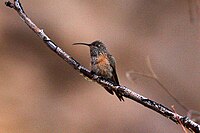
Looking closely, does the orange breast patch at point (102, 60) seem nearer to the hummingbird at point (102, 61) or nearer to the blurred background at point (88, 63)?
the hummingbird at point (102, 61)

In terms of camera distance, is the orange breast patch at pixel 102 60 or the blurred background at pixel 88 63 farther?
the blurred background at pixel 88 63

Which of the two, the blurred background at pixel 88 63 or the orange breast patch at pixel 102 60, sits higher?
the blurred background at pixel 88 63

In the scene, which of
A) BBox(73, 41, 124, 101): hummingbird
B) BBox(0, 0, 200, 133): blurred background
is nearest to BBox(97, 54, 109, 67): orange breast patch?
BBox(73, 41, 124, 101): hummingbird

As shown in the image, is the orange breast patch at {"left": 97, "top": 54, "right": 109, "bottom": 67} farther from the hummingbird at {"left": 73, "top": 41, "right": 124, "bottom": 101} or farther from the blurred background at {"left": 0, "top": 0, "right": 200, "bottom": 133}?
the blurred background at {"left": 0, "top": 0, "right": 200, "bottom": 133}

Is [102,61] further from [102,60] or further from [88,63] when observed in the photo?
[88,63]

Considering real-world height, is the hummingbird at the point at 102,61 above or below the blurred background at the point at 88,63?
below

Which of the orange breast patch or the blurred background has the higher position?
the blurred background

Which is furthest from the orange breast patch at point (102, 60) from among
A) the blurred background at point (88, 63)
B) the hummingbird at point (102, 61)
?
the blurred background at point (88, 63)

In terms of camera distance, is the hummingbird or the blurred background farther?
the blurred background
